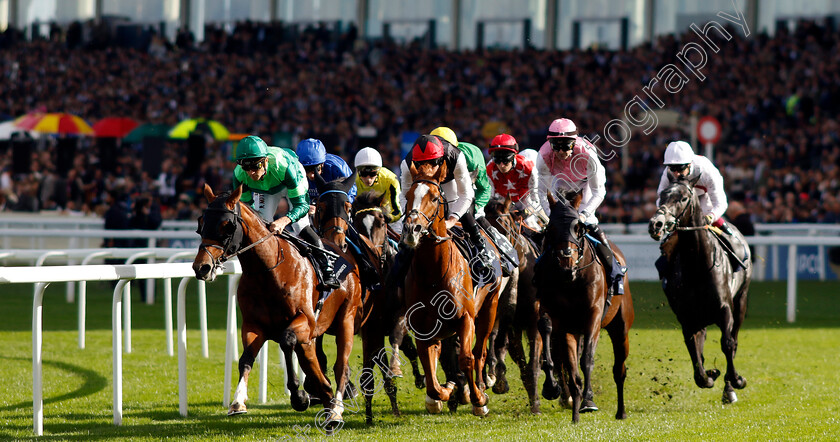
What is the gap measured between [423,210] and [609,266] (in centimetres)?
152

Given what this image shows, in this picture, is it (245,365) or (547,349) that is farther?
(547,349)

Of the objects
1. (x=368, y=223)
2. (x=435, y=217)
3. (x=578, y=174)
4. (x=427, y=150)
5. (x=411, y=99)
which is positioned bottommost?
(x=368, y=223)

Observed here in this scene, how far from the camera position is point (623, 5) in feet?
86.7

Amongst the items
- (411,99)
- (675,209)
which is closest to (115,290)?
(675,209)

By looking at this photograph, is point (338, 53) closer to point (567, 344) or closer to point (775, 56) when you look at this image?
point (775, 56)

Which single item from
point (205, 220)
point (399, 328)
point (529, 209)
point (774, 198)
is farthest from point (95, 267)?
point (774, 198)

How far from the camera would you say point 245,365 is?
5180 mm

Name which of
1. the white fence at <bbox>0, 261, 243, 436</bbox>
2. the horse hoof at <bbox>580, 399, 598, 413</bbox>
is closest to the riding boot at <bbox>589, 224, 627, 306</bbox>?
the horse hoof at <bbox>580, 399, 598, 413</bbox>

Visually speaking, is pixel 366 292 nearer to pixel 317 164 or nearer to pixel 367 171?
pixel 317 164

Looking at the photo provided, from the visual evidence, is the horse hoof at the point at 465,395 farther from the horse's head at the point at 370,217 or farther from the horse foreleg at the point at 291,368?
the horse's head at the point at 370,217

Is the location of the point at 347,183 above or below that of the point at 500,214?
above

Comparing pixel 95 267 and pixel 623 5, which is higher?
pixel 623 5

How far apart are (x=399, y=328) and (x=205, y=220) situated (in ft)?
4.50

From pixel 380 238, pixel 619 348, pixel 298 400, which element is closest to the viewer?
pixel 298 400
